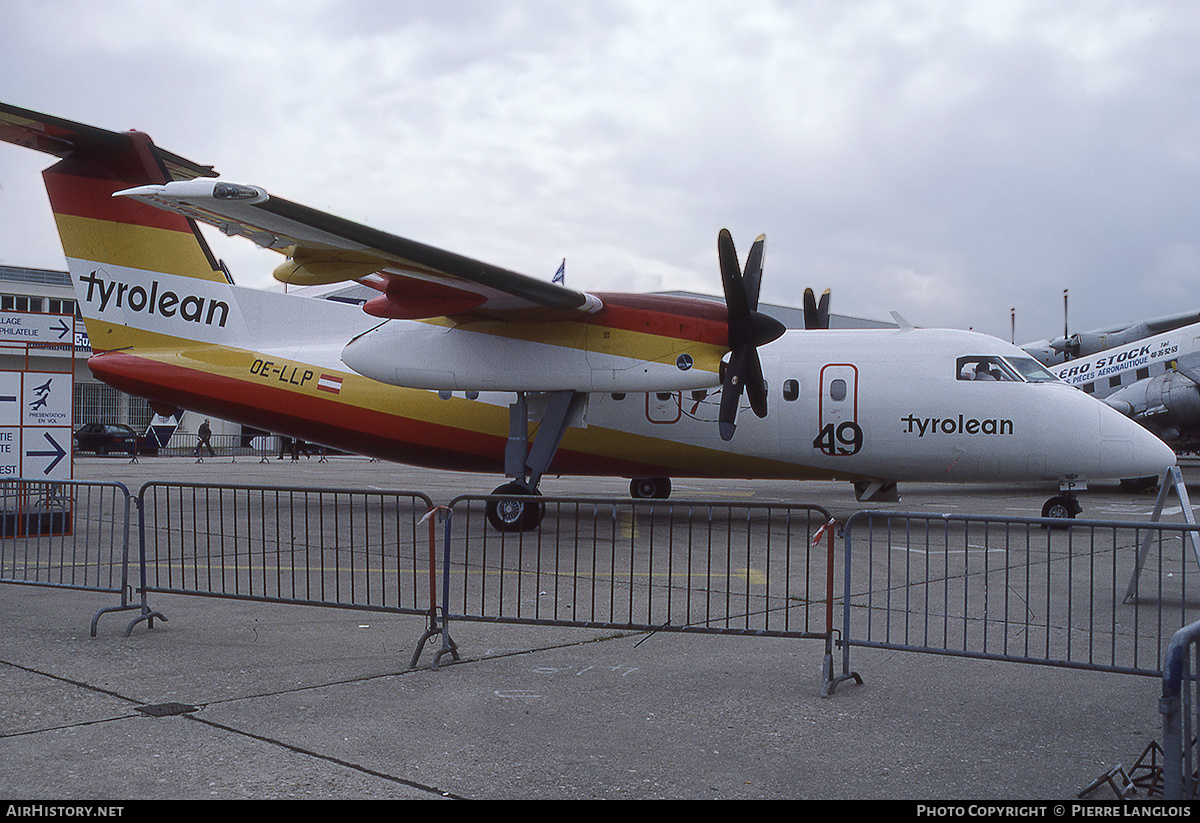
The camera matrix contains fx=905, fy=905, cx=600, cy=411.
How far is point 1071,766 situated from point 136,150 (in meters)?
14.2

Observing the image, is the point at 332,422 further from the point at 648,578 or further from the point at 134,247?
the point at 648,578

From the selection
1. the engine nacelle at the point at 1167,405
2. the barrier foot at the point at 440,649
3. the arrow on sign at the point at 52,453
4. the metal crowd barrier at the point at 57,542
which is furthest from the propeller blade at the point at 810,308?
the arrow on sign at the point at 52,453

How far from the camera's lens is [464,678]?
5332mm

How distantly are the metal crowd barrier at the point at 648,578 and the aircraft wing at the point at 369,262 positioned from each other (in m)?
2.93

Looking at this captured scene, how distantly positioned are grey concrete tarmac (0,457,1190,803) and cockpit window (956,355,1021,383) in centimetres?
743

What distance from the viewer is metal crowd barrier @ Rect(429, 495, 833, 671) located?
581 cm

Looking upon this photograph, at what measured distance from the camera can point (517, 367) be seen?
1206 cm

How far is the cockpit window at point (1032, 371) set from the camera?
1245 cm

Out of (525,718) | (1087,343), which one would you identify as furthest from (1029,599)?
(1087,343)

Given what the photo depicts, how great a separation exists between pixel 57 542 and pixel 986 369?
12.3 metres

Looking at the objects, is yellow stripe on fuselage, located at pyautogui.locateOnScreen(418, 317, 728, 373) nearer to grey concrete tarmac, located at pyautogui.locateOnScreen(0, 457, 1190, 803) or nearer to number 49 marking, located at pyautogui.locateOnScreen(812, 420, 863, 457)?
number 49 marking, located at pyautogui.locateOnScreen(812, 420, 863, 457)

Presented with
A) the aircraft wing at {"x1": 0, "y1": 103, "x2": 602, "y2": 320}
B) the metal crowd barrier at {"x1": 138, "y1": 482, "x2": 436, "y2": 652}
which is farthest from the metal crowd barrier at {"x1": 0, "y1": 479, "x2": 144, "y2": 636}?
the aircraft wing at {"x1": 0, "y1": 103, "x2": 602, "y2": 320}

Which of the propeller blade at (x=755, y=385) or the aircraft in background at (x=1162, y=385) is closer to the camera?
the propeller blade at (x=755, y=385)

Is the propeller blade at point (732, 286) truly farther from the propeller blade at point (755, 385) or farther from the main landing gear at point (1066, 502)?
the main landing gear at point (1066, 502)
